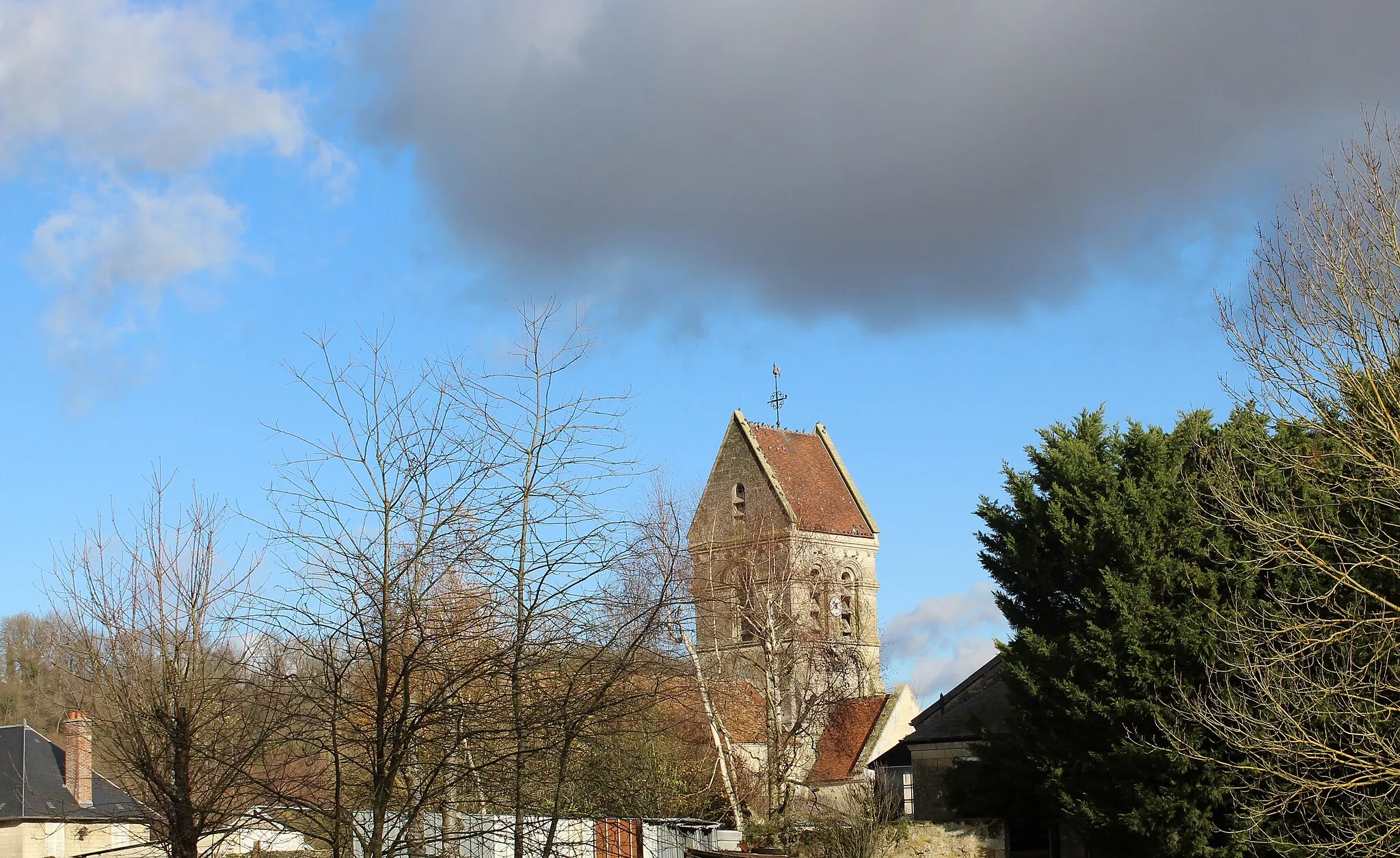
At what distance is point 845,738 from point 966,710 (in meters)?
12.0

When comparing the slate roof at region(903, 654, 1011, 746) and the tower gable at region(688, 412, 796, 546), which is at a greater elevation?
the tower gable at region(688, 412, 796, 546)

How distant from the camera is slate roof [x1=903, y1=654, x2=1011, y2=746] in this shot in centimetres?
2794

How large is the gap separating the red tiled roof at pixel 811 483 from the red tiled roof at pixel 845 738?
689 cm

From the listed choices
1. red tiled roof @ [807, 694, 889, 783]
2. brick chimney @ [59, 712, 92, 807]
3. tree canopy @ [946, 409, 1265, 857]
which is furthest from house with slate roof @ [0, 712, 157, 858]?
tree canopy @ [946, 409, 1265, 857]

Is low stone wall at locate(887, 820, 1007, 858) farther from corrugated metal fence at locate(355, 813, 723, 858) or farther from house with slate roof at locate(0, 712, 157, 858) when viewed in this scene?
house with slate roof at locate(0, 712, 157, 858)

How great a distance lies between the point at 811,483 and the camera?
48.5 m

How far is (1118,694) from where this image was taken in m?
21.4

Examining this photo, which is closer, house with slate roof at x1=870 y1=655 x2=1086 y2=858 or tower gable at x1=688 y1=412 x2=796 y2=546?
house with slate roof at x1=870 y1=655 x2=1086 y2=858

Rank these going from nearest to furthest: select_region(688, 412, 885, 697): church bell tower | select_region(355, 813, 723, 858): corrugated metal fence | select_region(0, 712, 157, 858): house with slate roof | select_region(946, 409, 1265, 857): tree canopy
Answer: select_region(355, 813, 723, 858): corrugated metal fence → select_region(946, 409, 1265, 857): tree canopy → select_region(0, 712, 157, 858): house with slate roof → select_region(688, 412, 885, 697): church bell tower

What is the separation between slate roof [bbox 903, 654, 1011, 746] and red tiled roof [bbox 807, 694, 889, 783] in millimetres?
9365

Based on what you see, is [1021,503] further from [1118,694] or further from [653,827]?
[653,827]

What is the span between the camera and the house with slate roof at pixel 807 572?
36.2 metres

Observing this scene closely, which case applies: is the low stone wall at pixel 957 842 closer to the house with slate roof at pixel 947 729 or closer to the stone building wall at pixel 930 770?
the house with slate roof at pixel 947 729

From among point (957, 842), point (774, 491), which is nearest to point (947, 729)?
point (957, 842)
